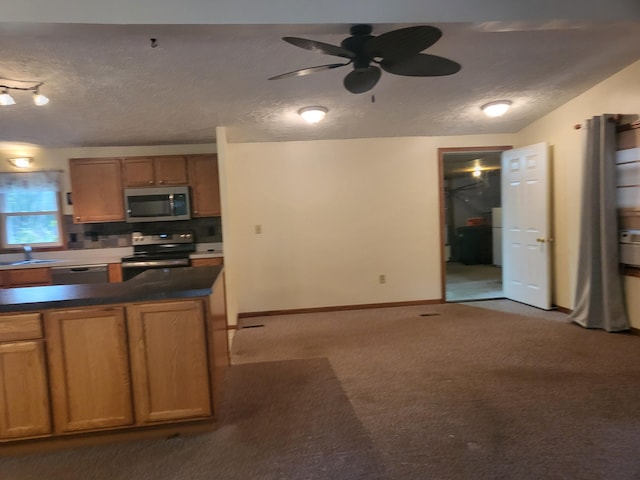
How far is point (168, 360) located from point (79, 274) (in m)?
3.02

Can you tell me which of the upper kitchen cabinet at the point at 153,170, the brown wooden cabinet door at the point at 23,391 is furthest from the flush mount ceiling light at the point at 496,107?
the brown wooden cabinet door at the point at 23,391

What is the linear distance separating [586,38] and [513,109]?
1.41m

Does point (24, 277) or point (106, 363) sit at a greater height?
point (24, 277)

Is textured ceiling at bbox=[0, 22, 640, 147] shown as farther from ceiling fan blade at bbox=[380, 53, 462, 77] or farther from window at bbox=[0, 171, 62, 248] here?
window at bbox=[0, 171, 62, 248]

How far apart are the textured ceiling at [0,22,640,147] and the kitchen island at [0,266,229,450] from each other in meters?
1.49

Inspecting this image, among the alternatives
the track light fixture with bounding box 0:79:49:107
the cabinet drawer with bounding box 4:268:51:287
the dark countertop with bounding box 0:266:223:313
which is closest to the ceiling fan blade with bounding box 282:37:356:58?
the dark countertop with bounding box 0:266:223:313

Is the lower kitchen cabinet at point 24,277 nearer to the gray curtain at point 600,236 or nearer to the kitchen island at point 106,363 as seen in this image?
the kitchen island at point 106,363

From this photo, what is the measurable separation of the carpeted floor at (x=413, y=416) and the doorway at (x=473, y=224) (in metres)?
2.56

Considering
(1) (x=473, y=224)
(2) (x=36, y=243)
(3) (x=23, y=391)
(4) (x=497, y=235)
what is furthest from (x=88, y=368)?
(1) (x=473, y=224)

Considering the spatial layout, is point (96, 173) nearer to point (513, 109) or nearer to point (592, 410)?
point (513, 109)

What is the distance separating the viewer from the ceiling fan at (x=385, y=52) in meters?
2.00

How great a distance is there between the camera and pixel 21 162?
4.97 meters

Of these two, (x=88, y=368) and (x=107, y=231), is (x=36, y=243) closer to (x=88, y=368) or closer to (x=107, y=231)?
(x=107, y=231)

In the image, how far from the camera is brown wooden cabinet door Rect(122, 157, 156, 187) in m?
4.86
